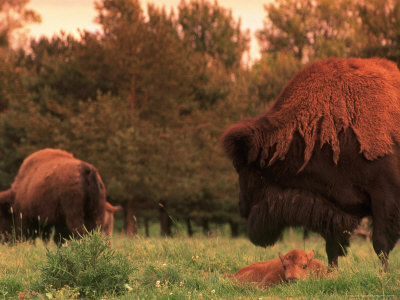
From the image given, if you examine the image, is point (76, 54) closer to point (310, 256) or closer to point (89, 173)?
point (89, 173)

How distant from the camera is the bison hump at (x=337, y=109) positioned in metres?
6.55

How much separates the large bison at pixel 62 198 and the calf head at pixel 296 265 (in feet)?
12.3

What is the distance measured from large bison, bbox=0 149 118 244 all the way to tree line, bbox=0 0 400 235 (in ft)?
38.0

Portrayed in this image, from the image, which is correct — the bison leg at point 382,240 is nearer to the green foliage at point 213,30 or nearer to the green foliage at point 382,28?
the green foliage at point 382,28

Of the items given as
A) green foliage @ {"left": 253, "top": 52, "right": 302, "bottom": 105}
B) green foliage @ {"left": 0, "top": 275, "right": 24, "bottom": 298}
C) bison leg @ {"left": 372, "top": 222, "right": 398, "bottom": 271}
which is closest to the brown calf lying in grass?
bison leg @ {"left": 372, "top": 222, "right": 398, "bottom": 271}

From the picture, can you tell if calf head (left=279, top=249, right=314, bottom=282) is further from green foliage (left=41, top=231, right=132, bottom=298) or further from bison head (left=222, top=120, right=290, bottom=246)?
green foliage (left=41, top=231, right=132, bottom=298)

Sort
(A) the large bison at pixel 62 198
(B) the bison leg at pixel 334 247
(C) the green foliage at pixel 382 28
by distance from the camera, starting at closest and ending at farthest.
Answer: (B) the bison leg at pixel 334 247, (A) the large bison at pixel 62 198, (C) the green foliage at pixel 382 28

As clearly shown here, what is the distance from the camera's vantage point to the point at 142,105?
87.8 ft

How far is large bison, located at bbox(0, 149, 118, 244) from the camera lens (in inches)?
373

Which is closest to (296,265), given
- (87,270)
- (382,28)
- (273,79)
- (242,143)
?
(242,143)

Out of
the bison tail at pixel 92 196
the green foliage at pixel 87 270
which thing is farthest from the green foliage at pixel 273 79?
the green foliage at pixel 87 270

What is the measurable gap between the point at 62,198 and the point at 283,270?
4.32 metres

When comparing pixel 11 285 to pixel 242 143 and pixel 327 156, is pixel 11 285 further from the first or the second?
pixel 327 156

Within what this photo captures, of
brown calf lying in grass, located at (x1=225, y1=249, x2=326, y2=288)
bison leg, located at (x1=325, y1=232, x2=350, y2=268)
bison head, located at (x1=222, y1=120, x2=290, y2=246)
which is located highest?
bison head, located at (x1=222, y1=120, x2=290, y2=246)
